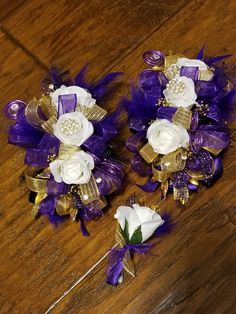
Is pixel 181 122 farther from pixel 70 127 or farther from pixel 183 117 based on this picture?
pixel 70 127

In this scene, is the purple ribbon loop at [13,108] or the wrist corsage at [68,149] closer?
the wrist corsage at [68,149]

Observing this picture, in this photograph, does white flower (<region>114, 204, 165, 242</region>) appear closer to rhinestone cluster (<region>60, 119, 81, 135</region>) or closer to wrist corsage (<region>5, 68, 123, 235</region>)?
wrist corsage (<region>5, 68, 123, 235</region>)

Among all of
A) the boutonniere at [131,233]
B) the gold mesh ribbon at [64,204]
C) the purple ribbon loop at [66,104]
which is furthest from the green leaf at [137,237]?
the purple ribbon loop at [66,104]

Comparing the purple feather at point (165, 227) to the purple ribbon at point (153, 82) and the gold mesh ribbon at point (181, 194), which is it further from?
the purple ribbon at point (153, 82)

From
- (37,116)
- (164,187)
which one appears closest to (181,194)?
(164,187)

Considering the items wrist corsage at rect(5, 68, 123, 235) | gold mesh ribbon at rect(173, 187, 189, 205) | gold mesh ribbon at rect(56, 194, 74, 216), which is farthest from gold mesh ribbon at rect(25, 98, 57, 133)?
gold mesh ribbon at rect(173, 187, 189, 205)

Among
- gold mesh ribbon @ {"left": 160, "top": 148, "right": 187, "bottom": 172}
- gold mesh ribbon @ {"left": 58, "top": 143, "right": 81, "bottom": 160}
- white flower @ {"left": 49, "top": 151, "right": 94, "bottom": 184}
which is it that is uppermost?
gold mesh ribbon @ {"left": 58, "top": 143, "right": 81, "bottom": 160}

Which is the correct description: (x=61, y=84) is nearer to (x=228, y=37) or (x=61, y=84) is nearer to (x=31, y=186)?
(x=31, y=186)
